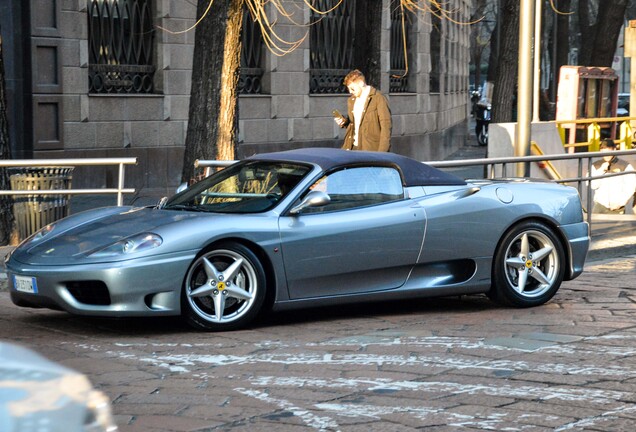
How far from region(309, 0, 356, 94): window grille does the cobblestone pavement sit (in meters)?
16.5

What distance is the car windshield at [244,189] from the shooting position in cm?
869

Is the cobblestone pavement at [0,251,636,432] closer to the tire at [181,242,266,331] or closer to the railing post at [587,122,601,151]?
the tire at [181,242,266,331]

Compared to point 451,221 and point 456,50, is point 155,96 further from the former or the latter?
point 456,50

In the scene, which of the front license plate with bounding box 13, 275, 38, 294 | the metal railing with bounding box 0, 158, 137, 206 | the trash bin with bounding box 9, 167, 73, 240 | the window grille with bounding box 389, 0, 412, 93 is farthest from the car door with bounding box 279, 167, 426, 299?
the window grille with bounding box 389, 0, 412, 93

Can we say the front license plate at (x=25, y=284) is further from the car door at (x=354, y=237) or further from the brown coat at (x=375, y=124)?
the brown coat at (x=375, y=124)

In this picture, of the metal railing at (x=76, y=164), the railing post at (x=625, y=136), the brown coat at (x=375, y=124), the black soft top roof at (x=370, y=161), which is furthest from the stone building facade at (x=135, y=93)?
the black soft top roof at (x=370, y=161)

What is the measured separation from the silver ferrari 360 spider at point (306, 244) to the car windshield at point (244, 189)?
0.01m

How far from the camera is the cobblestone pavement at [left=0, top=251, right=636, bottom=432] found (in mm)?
5836

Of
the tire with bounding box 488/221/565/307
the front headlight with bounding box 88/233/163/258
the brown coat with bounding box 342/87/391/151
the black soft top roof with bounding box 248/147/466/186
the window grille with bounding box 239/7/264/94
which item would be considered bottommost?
the tire with bounding box 488/221/565/307

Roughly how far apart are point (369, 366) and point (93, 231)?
2.38 meters

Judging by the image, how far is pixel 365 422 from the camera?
571 centimetres

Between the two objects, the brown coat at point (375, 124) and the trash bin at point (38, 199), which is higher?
the brown coat at point (375, 124)

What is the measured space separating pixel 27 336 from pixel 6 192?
4220mm

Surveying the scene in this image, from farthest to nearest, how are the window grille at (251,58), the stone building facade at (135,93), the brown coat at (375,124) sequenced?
1. the window grille at (251,58)
2. the stone building facade at (135,93)
3. the brown coat at (375,124)
